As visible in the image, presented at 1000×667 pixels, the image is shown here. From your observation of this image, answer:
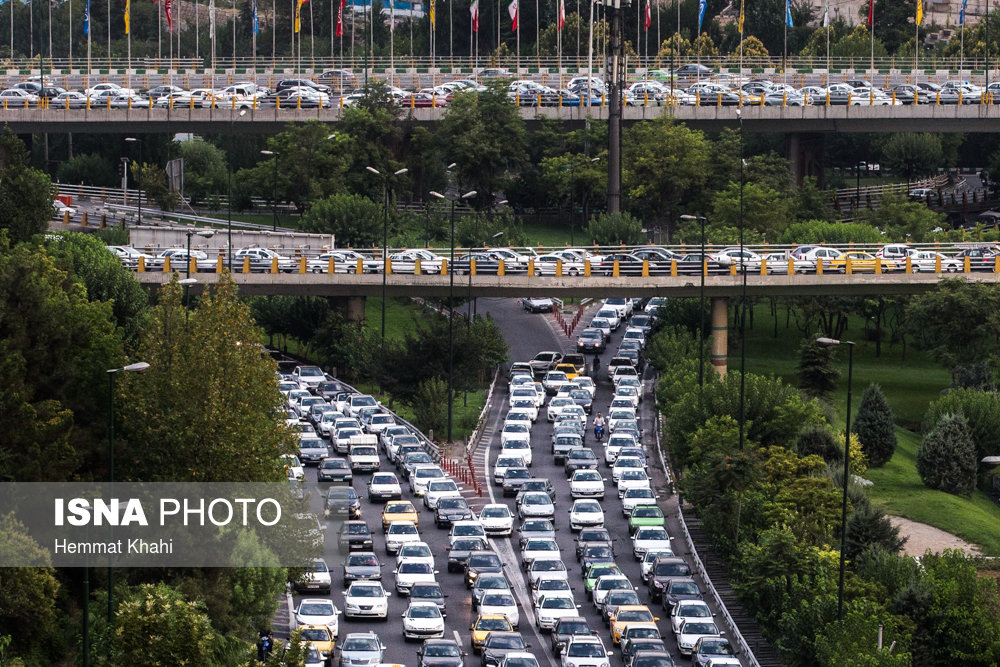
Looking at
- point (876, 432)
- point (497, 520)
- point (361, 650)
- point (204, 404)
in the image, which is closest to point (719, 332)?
point (876, 432)

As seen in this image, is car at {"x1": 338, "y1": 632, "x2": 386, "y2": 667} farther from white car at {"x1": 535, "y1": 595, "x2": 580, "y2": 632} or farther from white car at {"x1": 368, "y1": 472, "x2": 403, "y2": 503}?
white car at {"x1": 368, "y1": 472, "x2": 403, "y2": 503}

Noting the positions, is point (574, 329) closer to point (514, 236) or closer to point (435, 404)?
point (514, 236)

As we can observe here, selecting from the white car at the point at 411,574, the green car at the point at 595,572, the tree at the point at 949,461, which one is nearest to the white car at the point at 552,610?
the green car at the point at 595,572

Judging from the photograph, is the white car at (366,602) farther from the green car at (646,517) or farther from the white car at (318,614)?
the green car at (646,517)

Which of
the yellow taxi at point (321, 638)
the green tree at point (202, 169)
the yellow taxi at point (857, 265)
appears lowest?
the yellow taxi at point (321, 638)

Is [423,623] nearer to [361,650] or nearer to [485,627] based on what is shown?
[485,627]
